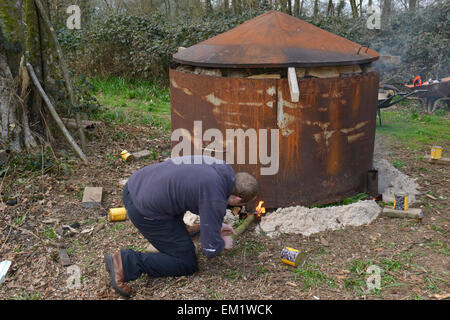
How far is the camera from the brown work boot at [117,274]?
11.0 feet

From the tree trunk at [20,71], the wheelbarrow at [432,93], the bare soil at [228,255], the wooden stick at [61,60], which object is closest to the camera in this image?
the bare soil at [228,255]

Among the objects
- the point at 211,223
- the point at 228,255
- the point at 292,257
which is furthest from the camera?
the point at 228,255

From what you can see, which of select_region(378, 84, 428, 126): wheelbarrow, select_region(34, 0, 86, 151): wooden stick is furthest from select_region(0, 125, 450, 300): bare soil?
select_region(378, 84, 428, 126): wheelbarrow

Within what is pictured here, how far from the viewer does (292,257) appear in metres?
3.70

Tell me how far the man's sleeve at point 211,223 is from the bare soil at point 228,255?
1.27ft

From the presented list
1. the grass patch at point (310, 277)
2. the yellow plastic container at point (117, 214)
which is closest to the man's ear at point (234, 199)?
the grass patch at point (310, 277)

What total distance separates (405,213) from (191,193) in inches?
98.4

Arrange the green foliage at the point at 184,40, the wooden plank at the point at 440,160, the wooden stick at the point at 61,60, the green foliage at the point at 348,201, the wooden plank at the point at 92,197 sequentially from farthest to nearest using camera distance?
the green foliage at the point at 184,40 < the wooden plank at the point at 440,160 < the wooden stick at the point at 61,60 < the wooden plank at the point at 92,197 < the green foliage at the point at 348,201

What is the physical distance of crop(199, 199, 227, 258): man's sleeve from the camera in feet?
10.3

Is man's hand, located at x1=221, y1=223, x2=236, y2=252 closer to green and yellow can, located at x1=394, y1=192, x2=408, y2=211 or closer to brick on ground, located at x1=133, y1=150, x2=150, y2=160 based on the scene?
green and yellow can, located at x1=394, y1=192, x2=408, y2=211

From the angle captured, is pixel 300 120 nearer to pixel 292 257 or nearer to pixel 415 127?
pixel 292 257

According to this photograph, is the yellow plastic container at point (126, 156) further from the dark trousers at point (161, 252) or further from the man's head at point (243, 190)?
the man's head at point (243, 190)

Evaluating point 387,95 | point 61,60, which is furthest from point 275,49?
point 387,95

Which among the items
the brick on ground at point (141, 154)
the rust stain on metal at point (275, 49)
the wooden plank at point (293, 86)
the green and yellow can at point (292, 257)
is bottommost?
the green and yellow can at point (292, 257)
